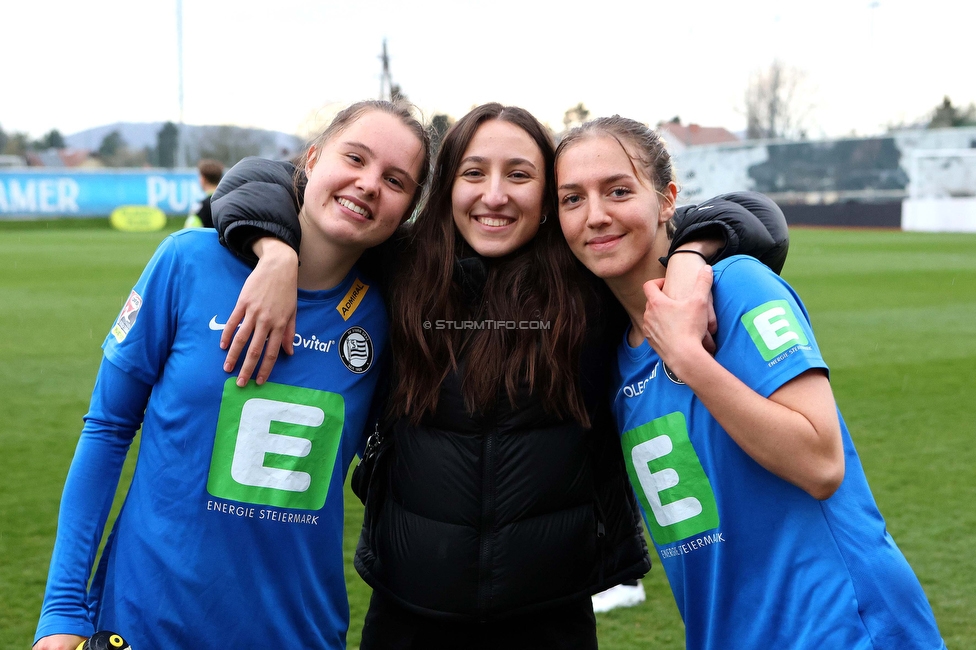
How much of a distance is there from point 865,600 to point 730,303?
0.66m

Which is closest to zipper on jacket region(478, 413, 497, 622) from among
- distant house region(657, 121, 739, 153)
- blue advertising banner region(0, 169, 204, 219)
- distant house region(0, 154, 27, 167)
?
blue advertising banner region(0, 169, 204, 219)

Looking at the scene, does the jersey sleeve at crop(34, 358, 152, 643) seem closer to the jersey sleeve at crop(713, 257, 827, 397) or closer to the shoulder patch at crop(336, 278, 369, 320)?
the shoulder patch at crop(336, 278, 369, 320)

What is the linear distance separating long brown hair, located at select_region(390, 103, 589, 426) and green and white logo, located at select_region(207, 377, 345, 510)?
0.75ft

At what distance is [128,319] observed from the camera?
198cm

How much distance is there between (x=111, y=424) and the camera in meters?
1.96

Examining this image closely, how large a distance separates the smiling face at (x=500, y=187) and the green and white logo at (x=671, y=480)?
1.96 ft

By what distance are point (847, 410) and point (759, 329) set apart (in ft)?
18.2

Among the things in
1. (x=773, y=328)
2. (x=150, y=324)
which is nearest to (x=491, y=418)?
(x=773, y=328)

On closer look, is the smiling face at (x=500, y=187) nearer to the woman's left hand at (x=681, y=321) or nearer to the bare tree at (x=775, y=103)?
the woman's left hand at (x=681, y=321)

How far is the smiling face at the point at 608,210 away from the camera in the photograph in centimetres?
208

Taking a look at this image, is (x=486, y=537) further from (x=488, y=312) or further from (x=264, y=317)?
(x=264, y=317)

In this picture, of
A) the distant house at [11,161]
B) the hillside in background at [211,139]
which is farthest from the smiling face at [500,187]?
the distant house at [11,161]

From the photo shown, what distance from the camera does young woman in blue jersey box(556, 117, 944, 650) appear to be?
68.3 inches

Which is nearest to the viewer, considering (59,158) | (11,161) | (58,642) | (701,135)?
(58,642)
